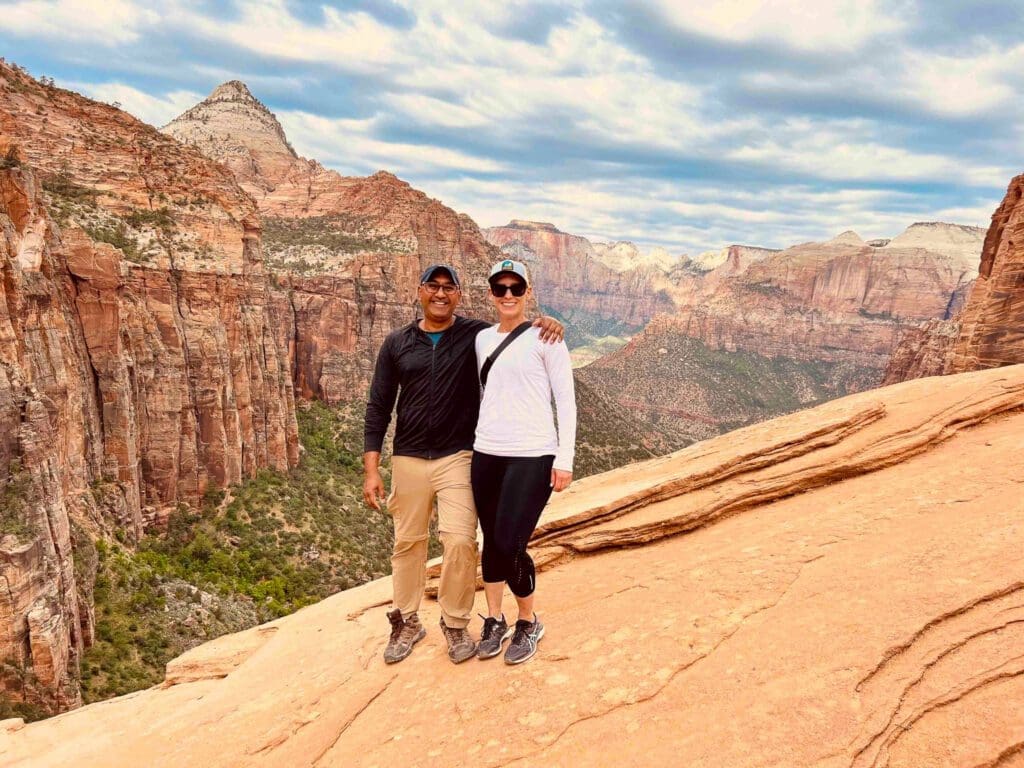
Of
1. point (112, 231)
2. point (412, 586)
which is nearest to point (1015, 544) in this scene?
point (412, 586)

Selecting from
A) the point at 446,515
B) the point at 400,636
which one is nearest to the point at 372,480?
the point at 446,515

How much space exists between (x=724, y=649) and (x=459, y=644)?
7.96ft

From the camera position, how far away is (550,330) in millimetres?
4949

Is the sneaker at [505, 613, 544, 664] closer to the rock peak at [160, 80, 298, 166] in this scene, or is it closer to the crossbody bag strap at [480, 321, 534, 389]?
the crossbody bag strap at [480, 321, 534, 389]

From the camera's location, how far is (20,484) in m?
17.1

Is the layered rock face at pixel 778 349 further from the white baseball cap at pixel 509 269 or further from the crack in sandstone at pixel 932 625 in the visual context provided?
the white baseball cap at pixel 509 269

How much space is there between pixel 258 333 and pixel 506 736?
4420 centimetres

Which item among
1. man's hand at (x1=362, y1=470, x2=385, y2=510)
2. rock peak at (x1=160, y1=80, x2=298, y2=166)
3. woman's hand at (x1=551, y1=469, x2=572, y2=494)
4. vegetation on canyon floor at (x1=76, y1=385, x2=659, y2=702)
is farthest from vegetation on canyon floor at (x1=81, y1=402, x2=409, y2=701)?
rock peak at (x1=160, y1=80, x2=298, y2=166)

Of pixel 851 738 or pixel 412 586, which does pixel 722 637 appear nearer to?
pixel 851 738

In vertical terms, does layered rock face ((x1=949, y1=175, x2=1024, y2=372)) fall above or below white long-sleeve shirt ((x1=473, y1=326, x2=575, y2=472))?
above

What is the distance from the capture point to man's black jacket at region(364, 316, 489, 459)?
5.31 metres

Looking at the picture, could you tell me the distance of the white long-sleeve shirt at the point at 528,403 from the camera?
15.7ft

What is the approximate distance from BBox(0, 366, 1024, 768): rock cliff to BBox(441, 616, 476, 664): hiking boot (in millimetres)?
140

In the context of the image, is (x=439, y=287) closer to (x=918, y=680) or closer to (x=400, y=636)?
(x=400, y=636)
